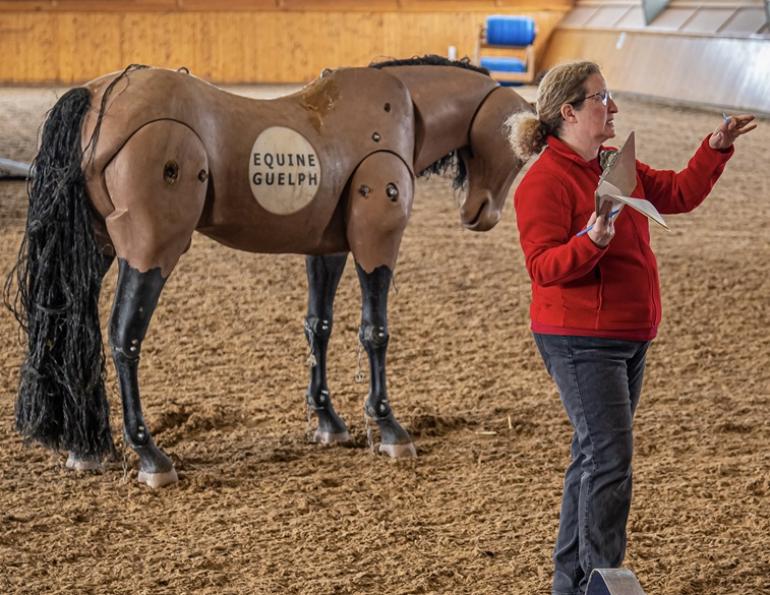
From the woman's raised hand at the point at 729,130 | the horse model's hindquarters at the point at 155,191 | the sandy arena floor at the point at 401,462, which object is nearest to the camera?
the woman's raised hand at the point at 729,130

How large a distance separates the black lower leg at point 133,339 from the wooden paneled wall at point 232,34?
14.9 meters

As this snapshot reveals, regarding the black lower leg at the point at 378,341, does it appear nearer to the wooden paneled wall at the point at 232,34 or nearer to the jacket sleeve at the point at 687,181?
the jacket sleeve at the point at 687,181

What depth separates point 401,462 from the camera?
408 centimetres

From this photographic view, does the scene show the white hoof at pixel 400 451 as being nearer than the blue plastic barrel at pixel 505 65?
Yes

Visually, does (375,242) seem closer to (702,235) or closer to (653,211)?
(653,211)

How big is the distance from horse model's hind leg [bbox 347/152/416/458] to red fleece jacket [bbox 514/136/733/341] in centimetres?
128

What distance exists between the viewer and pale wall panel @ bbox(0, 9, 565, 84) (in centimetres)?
1803

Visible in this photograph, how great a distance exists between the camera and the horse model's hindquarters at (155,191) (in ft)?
11.7

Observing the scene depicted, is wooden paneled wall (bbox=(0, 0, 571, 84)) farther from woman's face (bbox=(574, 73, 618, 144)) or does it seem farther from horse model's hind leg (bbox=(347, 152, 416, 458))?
woman's face (bbox=(574, 73, 618, 144))

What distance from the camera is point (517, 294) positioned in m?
6.43

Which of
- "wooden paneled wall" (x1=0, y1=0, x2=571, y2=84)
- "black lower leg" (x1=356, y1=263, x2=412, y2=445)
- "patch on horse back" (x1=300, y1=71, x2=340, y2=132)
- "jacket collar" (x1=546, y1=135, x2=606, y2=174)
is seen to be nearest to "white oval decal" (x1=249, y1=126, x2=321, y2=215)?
"patch on horse back" (x1=300, y1=71, x2=340, y2=132)

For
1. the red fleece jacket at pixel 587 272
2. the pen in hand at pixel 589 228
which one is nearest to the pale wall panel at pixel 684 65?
the red fleece jacket at pixel 587 272

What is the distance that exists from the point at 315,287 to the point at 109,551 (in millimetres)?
1366

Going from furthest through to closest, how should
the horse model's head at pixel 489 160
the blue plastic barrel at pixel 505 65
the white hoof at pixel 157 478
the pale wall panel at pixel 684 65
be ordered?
the blue plastic barrel at pixel 505 65
the pale wall panel at pixel 684 65
the horse model's head at pixel 489 160
the white hoof at pixel 157 478
